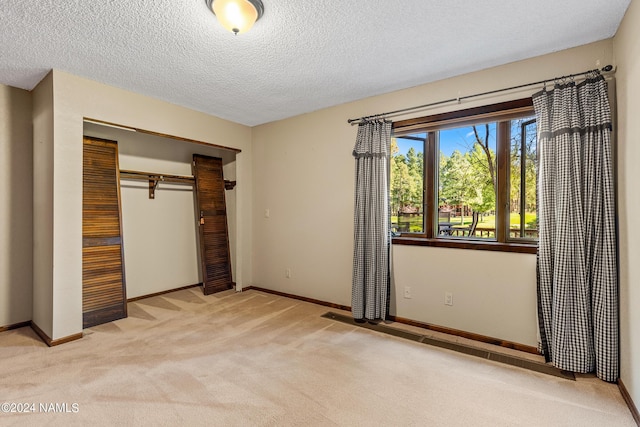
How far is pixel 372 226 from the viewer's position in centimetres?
324

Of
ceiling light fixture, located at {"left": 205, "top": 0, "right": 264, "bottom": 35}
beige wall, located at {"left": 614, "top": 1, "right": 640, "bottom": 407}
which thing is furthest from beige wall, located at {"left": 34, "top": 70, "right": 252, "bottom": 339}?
beige wall, located at {"left": 614, "top": 1, "right": 640, "bottom": 407}

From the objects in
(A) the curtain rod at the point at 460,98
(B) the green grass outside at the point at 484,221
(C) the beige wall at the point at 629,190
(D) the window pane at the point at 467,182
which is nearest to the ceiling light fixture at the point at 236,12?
(A) the curtain rod at the point at 460,98

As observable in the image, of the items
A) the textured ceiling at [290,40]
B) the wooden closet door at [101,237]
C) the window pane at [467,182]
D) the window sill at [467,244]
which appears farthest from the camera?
the wooden closet door at [101,237]

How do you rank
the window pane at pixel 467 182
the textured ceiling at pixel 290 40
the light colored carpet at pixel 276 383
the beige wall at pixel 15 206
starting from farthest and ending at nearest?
the beige wall at pixel 15 206 → the window pane at pixel 467 182 → the textured ceiling at pixel 290 40 → the light colored carpet at pixel 276 383

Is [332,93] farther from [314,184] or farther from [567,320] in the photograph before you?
[567,320]

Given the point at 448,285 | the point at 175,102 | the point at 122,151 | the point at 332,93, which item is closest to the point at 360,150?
the point at 332,93

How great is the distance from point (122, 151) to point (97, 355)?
248 centimetres

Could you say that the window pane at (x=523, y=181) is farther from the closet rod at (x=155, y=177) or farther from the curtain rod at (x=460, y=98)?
the closet rod at (x=155, y=177)

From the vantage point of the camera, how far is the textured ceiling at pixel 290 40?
75.6 inches

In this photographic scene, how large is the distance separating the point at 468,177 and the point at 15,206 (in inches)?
176

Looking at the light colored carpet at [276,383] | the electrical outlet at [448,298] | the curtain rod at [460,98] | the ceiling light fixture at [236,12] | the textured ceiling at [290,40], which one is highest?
the textured ceiling at [290,40]

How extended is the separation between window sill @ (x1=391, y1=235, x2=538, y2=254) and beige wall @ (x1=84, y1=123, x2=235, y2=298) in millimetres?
2726

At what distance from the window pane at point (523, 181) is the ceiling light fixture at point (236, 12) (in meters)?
2.28

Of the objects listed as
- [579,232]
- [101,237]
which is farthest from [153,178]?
[579,232]
